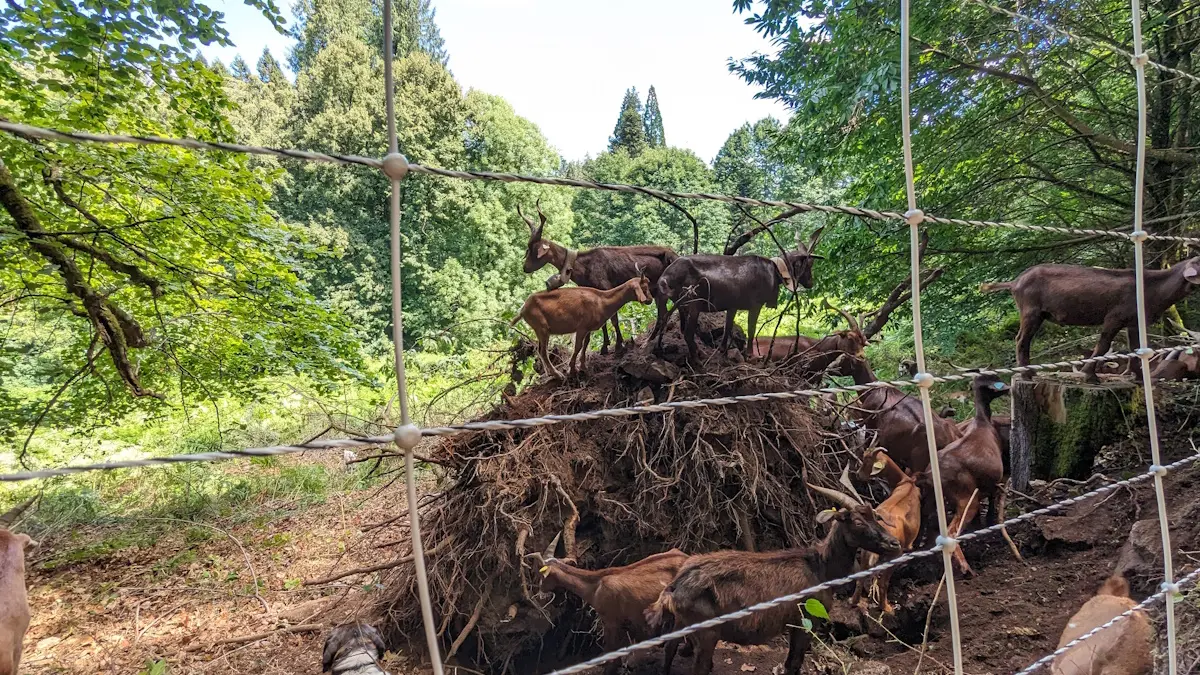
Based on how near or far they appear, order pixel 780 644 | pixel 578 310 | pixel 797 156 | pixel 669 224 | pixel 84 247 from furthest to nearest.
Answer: pixel 797 156 → pixel 669 224 → pixel 84 247 → pixel 780 644 → pixel 578 310

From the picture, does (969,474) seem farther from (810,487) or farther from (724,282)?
(724,282)

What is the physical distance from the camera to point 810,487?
6.05 ft

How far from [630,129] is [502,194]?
1248mm

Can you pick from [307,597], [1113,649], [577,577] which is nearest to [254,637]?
[307,597]

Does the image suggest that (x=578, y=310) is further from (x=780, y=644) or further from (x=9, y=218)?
(x=9, y=218)

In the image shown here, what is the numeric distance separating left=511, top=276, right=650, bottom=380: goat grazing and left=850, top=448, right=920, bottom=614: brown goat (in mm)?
1118

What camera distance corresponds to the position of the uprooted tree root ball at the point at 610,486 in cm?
228

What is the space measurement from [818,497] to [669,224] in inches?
61.4

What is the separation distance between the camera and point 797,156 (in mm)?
3869

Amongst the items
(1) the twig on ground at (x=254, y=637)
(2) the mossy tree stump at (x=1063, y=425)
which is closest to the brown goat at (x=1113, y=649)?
(2) the mossy tree stump at (x=1063, y=425)

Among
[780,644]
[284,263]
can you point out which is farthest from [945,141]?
[284,263]

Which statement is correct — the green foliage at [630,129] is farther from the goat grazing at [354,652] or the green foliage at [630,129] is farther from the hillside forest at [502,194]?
the goat grazing at [354,652]

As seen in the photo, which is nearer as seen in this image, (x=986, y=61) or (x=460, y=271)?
(x=986, y=61)

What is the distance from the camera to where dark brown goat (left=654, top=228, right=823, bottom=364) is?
2.13 m
